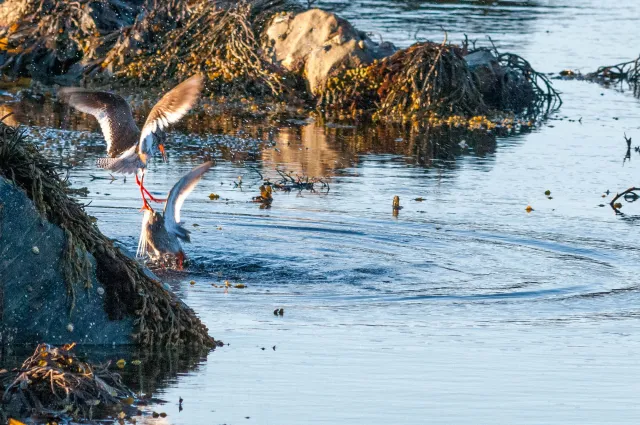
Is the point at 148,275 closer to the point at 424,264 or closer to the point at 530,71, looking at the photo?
the point at 424,264

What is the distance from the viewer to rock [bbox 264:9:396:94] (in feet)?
60.0

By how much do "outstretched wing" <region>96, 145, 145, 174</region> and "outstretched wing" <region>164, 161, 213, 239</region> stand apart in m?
1.57

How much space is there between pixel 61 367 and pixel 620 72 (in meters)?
16.7

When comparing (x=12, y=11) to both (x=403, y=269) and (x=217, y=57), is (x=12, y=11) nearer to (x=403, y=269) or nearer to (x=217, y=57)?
(x=217, y=57)

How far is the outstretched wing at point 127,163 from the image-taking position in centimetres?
1159

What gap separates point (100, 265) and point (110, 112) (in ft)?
15.0

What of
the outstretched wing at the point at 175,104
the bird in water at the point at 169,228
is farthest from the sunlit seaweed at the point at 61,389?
the outstretched wing at the point at 175,104

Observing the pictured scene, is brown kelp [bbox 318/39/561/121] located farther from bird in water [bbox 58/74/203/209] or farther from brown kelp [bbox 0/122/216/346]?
brown kelp [bbox 0/122/216/346]

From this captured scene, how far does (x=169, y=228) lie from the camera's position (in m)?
9.92

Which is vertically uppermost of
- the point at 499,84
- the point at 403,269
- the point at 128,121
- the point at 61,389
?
the point at 128,121

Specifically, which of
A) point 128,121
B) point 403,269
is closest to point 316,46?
point 128,121

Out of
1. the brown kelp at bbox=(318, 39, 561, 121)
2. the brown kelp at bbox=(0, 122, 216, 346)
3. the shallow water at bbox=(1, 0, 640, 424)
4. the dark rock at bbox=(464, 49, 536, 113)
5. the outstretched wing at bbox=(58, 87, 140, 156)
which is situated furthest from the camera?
the dark rock at bbox=(464, 49, 536, 113)

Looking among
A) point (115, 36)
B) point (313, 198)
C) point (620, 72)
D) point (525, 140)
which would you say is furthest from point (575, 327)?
point (620, 72)

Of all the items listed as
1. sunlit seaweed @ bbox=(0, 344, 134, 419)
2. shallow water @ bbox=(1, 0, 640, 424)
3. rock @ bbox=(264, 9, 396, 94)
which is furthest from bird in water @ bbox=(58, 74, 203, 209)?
Result: rock @ bbox=(264, 9, 396, 94)
